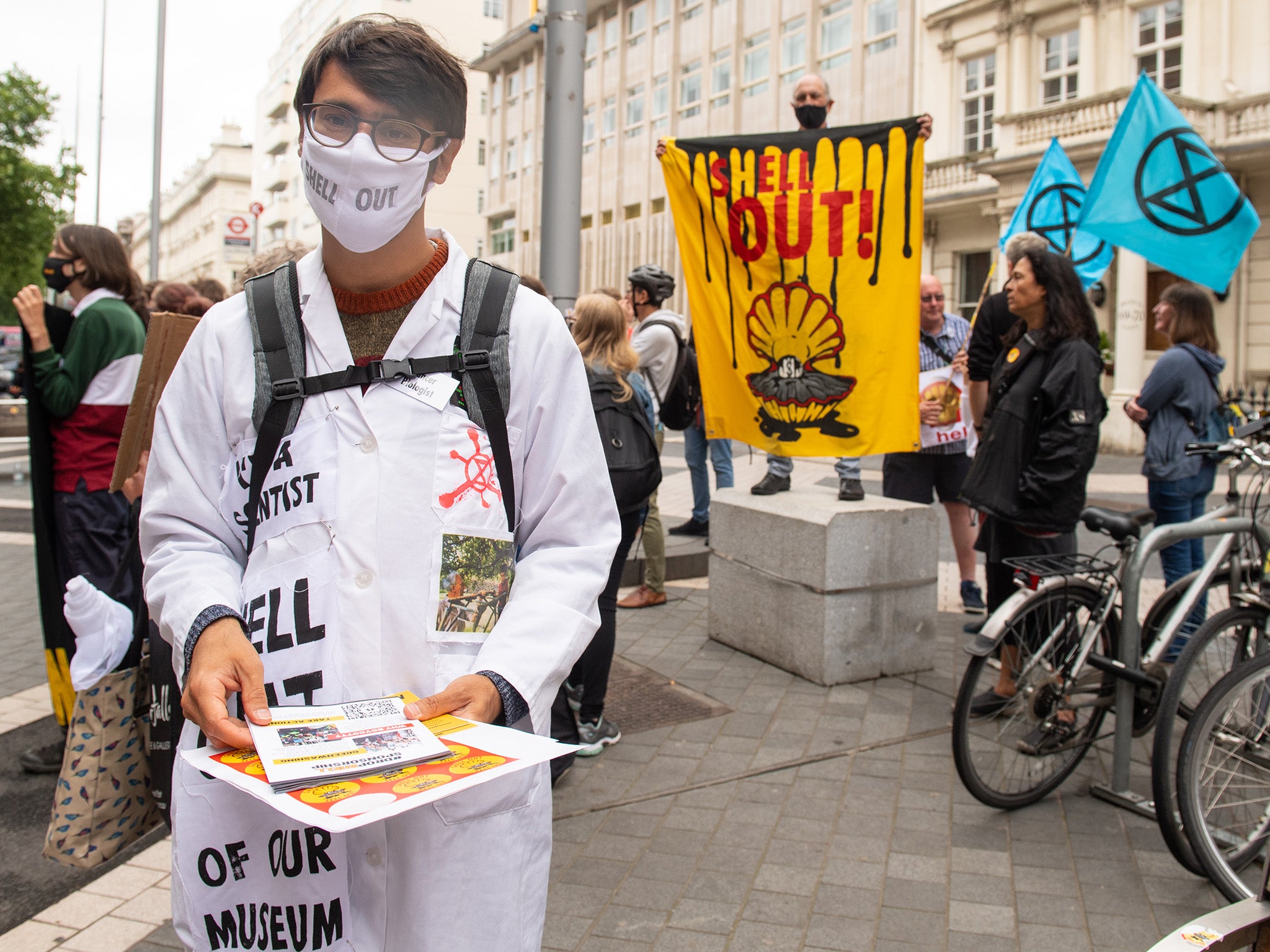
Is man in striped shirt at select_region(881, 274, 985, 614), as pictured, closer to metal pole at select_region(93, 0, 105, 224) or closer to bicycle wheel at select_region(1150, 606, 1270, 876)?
bicycle wheel at select_region(1150, 606, 1270, 876)

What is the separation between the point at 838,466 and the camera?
571 centimetres

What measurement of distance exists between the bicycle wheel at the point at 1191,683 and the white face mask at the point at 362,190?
2725 mm

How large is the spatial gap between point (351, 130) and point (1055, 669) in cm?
318

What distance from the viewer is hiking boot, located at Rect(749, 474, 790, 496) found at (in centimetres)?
581

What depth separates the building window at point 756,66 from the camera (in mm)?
32781

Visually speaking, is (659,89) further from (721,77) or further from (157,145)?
(157,145)

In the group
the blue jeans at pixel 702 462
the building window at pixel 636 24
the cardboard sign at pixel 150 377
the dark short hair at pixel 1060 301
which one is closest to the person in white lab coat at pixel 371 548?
the cardboard sign at pixel 150 377

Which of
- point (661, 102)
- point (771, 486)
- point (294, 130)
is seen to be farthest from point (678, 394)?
point (294, 130)

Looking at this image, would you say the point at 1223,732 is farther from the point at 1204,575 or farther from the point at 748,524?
the point at 748,524

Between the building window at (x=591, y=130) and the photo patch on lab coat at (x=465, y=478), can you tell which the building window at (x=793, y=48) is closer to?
the building window at (x=591, y=130)

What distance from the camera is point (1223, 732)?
3.21m

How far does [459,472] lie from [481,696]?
0.34 metres

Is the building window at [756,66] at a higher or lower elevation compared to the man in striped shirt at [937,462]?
higher

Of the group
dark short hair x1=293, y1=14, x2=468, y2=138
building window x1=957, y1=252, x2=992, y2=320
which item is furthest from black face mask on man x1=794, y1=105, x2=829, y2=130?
building window x1=957, y1=252, x2=992, y2=320
